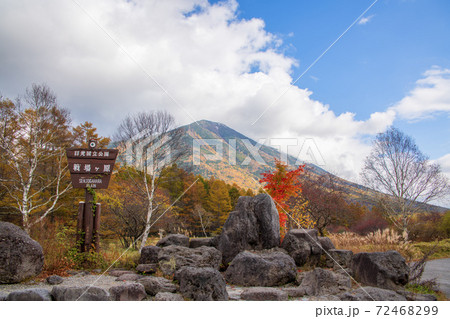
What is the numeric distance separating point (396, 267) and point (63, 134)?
68.4ft

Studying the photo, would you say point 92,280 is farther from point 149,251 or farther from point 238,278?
point 238,278

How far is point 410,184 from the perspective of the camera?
2238 cm

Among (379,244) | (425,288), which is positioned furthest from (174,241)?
(379,244)

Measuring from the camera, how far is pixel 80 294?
4.62 m

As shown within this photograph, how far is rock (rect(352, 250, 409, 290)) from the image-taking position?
7.07 m

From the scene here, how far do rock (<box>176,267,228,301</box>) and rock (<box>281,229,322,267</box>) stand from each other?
5.04 metres

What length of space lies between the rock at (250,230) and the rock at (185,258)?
83cm

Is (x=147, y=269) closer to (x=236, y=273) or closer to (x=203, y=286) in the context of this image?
(x=236, y=273)

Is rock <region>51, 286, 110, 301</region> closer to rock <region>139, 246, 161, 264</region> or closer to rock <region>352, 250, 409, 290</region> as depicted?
rock <region>139, 246, 161, 264</region>

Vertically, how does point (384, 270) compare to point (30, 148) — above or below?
below

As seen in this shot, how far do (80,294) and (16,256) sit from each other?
3066 millimetres

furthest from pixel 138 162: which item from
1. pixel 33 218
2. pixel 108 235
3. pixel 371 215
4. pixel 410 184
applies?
pixel 371 215

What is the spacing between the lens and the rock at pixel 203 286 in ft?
17.7

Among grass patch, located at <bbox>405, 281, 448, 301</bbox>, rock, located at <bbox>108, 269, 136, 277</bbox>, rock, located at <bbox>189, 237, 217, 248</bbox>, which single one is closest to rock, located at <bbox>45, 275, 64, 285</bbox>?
rock, located at <bbox>108, 269, 136, 277</bbox>
